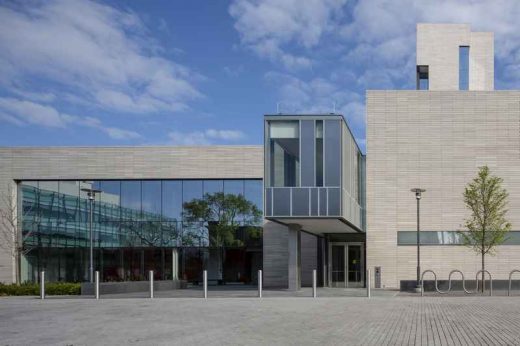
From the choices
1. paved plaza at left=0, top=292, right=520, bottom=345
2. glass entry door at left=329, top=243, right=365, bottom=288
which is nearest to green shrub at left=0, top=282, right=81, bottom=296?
paved plaza at left=0, top=292, right=520, bottom=345

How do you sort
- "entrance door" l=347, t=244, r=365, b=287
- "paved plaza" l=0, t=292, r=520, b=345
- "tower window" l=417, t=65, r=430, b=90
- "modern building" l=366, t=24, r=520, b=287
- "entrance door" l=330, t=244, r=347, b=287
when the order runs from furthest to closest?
"tower window" l=417, t=65, r=430, b=90
"entrance door" l=330, t=244, r=347, b=287
"entrance door" l=347, t=244, r=365, b=287
"modern building" l=366, t=24, r=520, b=287
"paved plaza" l=0, t=292, r=520, b=345

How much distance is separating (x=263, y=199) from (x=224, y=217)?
715 cm

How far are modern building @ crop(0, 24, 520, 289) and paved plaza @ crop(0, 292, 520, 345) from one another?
32.7 ft

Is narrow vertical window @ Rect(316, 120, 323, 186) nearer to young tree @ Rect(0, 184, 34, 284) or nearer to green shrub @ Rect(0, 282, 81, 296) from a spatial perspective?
green shrub @ Rect(0, 282, 81, 296)

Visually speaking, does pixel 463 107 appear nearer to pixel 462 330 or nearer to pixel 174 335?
pixel 462 330

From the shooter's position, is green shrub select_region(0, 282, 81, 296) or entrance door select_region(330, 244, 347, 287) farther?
entrance door select_region(330, 244, 347, 287)

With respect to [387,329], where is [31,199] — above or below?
above

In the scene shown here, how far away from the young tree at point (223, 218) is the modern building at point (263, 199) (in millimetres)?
136

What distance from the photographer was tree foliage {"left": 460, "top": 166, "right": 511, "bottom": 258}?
1215 inches

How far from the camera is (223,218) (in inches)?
1516

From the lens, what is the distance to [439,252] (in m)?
34.5

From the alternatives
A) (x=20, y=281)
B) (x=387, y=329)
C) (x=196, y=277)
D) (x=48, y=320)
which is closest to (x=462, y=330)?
(x=387, y=329)

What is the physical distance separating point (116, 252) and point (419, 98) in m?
20.1

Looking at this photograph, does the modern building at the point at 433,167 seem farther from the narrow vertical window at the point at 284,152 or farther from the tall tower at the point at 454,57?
the narrow vertical window at the point at 284,152
